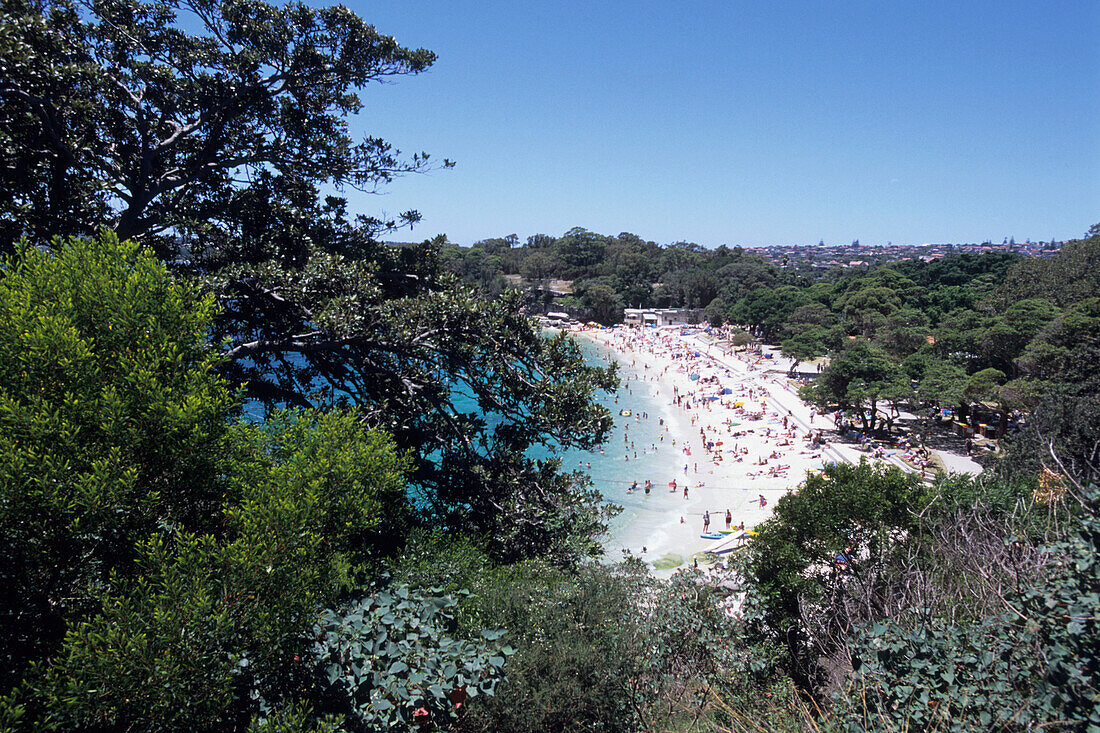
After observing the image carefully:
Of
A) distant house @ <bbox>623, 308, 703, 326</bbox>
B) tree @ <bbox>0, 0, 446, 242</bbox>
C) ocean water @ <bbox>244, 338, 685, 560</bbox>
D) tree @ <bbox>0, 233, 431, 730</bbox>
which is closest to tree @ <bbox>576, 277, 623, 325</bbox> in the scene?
distant house @ <bbox>623, 308, 703, 326</bbox>

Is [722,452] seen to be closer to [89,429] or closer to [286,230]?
[286,230]

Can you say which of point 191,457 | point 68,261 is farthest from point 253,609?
point 68,261

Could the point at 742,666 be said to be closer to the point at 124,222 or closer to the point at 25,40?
the point at 124,222

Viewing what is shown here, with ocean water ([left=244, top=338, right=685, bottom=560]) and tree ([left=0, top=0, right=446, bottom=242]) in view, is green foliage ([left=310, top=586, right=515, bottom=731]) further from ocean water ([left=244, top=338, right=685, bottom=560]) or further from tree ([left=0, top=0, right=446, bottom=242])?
ocean water ([left=244, top=338, right=685, bottom=560])

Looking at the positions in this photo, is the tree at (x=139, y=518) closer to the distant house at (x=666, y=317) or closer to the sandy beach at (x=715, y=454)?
the sandy beach at (x=715, y=454)

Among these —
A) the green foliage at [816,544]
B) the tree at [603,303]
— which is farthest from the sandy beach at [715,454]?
the tree at [603,303]

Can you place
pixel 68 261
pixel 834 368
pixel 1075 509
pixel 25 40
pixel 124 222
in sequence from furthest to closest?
1. pixel 834 368
2. pixel 124 222
3. pixel 25 40
4. pixel 1075 509
5. pixel 68 261
